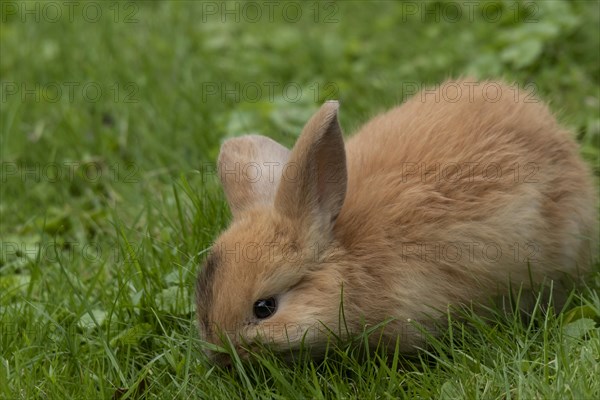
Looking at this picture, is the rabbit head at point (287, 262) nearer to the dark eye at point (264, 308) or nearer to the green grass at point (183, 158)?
the dark eye at point (264, 308)

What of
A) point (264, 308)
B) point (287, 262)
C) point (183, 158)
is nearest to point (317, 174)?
point (287, 262)

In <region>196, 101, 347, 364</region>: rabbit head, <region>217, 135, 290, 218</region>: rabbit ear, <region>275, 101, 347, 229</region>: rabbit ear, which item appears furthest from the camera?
<region>217, 135, 290, 218</region>: rabbit ear

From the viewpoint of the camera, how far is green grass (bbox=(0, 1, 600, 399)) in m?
3.71

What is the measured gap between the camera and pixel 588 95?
6.06 metres

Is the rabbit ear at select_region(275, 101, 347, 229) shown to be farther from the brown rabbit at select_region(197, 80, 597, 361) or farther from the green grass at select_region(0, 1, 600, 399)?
the green grass at select_region(0, 1, 600, 399)

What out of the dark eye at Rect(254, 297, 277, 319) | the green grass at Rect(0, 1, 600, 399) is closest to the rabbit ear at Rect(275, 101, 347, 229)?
the dark eye at Rect(254, 297, 277, 319)

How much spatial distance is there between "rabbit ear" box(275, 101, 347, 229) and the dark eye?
37cm

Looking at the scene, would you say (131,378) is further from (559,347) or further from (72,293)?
(559,347)

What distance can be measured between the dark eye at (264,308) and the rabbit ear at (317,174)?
0.37 metres

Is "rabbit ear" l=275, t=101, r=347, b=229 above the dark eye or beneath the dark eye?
above

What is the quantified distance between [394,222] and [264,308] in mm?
643

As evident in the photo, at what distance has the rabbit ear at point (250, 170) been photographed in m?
4.14

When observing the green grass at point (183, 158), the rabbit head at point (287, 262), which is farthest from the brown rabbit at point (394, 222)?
the green grass at point (183, 158)

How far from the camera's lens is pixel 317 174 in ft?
12.7
